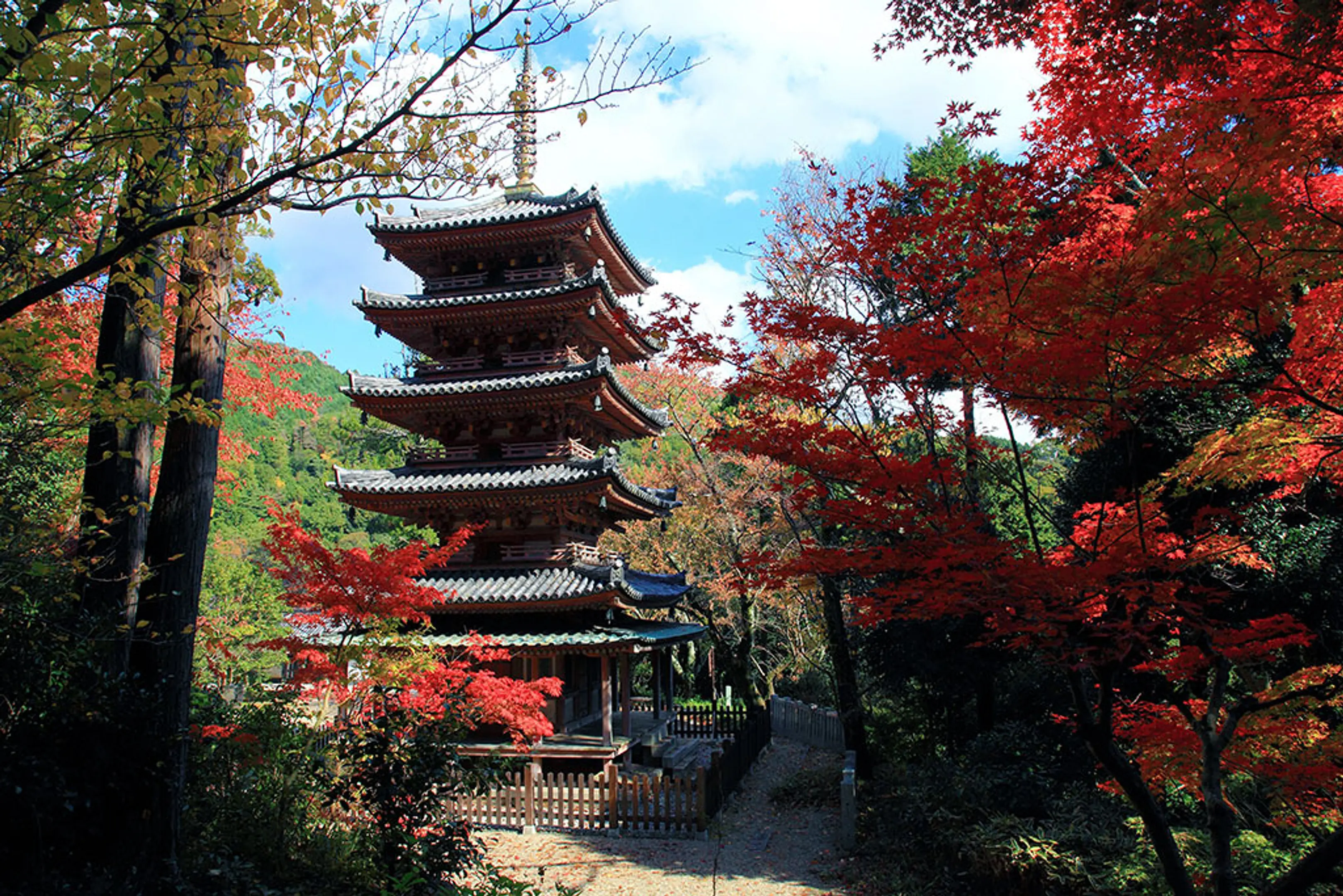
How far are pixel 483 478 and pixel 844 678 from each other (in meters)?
7.84

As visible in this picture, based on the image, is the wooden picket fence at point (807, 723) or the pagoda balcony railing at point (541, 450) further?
the wooden picket fence at point (807, 723)

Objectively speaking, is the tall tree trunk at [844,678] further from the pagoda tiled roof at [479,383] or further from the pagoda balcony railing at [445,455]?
the pagoda balcony railing at [445,455]

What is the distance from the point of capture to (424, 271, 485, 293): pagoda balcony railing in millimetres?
15836

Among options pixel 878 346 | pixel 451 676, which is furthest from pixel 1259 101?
pixel 451 676

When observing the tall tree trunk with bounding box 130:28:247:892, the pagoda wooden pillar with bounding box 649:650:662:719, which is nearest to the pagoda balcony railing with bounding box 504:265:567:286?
the pagoda wooden pillar with bounding box 649:650:662:719

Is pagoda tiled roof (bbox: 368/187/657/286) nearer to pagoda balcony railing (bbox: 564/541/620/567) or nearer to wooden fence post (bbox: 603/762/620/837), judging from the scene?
pagoda balcony railing (bbox: 564/541/620/567)

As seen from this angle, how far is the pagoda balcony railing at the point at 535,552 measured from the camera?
14.2 meters

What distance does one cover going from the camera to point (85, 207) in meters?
3.59

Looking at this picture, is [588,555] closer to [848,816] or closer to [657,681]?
[657,681]

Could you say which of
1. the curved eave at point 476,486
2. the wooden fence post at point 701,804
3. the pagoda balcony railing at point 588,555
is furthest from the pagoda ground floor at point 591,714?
the curved eave at point 476,486

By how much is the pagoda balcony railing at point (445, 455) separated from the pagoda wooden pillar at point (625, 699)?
199 inches

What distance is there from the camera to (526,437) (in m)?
15.1

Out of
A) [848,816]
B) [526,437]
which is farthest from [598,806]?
[526,437]

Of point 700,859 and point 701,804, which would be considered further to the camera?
point 701,804
